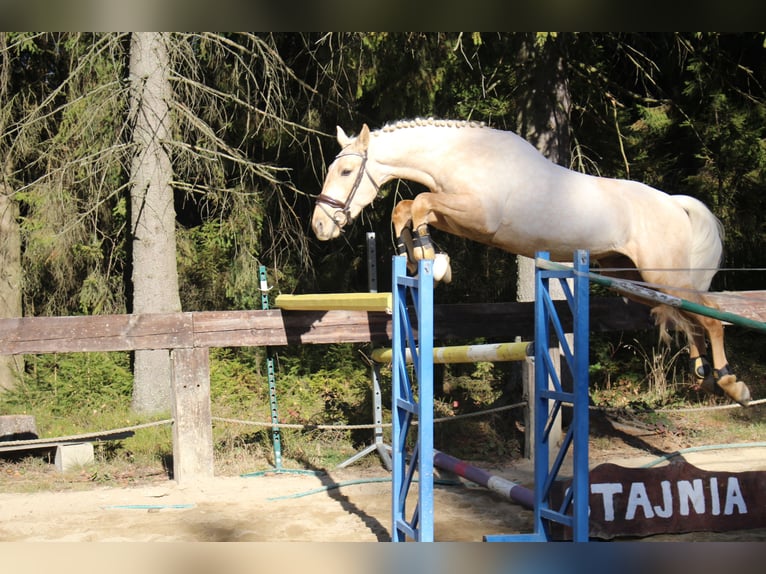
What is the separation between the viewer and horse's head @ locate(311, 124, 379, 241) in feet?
15.0

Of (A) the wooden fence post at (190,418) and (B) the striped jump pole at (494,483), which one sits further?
(A) the wooden fence post at (190,418)

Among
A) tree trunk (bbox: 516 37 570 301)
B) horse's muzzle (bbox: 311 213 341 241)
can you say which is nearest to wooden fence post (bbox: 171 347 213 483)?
horse's muzzle (bbox: 311 213 341 241)

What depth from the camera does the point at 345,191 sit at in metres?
4.61

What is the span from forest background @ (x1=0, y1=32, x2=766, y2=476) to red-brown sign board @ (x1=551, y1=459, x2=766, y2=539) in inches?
112

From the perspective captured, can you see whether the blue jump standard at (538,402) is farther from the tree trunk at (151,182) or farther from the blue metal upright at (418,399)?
the tree trunk at (151,182)

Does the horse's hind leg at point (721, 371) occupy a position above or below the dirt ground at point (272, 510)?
above

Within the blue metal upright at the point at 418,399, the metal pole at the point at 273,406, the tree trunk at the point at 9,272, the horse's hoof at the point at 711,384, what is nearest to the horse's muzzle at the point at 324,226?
the blue metal upright at the point at 418,399

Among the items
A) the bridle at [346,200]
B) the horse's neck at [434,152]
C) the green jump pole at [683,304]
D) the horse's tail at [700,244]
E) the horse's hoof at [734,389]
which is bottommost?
the horse's hoof at [734,389]

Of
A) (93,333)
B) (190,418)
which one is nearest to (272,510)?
(190,418)

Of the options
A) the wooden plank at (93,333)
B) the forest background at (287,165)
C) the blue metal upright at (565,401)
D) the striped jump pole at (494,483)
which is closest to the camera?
the blue metal upright at (565,401)

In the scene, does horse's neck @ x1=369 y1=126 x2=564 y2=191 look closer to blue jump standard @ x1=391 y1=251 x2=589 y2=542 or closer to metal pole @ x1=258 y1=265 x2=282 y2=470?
blue jump standard @ x1=391 y1=251 x2=589 y2=542

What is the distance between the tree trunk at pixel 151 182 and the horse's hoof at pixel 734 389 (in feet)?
17.7

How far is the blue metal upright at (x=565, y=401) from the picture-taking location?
3.37 metres

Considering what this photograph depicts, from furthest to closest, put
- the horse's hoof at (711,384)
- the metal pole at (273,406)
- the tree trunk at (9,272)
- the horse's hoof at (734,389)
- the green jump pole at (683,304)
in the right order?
1. the tree trunk at (9,272)
2. the metal pole at (273,406)
3. the horse's hoof at (711,384)
4. the horse's hoof at (734,389)
5. the green jump pole at (683,304)
